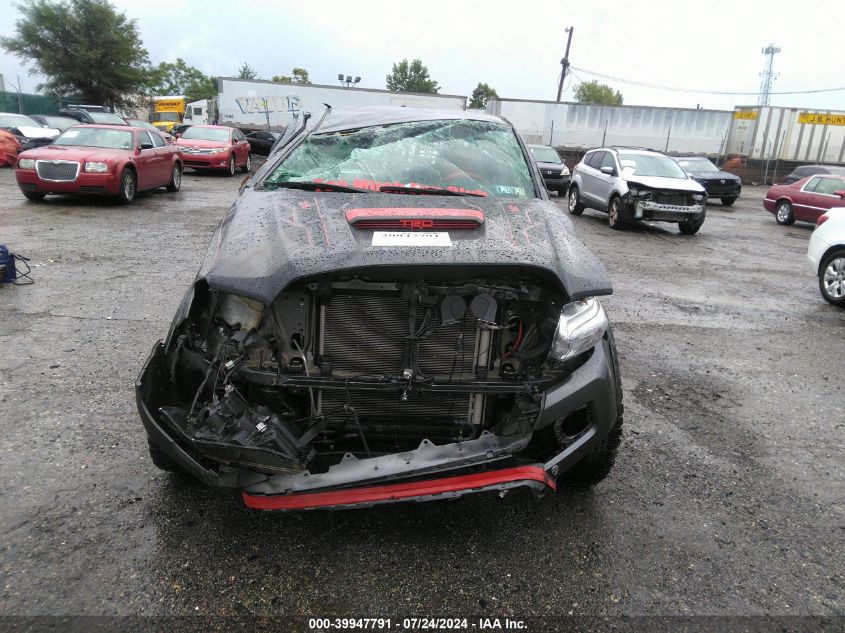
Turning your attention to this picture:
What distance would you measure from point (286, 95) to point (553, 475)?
93.1 ft

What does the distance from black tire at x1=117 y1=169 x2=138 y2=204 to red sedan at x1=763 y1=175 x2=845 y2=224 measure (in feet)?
50.0

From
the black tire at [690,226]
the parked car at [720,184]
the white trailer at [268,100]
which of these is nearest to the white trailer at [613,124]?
the white trailer at [268,100]

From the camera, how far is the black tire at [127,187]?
1183cm

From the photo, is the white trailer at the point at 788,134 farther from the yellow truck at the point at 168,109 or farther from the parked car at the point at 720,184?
the yellow truck at the point at 168,109

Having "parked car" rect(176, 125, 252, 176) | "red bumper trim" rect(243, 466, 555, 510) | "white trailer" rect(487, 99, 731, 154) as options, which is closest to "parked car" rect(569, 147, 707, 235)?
"red bumper trim" rect(243, 466, 555, 510)

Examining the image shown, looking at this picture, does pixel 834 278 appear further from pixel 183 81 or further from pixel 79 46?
pixel 183 81

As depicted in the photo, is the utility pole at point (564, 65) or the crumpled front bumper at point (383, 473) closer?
the crumpled front bumper at point (383, 473)

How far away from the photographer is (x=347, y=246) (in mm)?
2475

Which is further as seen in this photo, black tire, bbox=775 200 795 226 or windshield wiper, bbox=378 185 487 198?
black tire, bbox=775 200 795 226

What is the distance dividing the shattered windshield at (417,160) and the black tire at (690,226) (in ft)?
32.9

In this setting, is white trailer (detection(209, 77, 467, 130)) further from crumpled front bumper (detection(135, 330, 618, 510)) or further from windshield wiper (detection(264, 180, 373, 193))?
crumpled front bumper (detection(135, 330, 618, 510))

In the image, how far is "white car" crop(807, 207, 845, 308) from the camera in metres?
7.30

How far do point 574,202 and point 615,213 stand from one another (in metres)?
2.52

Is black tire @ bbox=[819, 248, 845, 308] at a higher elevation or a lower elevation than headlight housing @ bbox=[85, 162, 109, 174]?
lower
